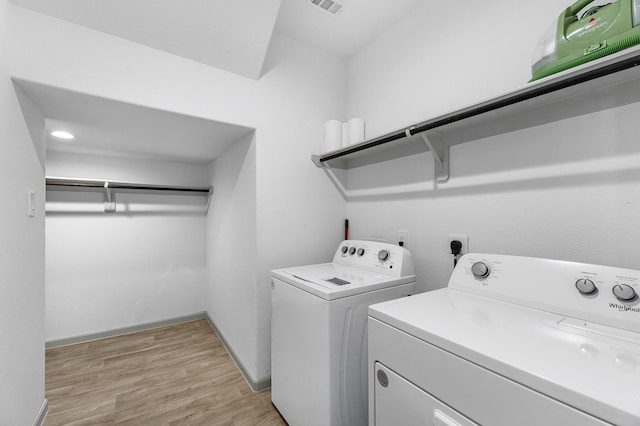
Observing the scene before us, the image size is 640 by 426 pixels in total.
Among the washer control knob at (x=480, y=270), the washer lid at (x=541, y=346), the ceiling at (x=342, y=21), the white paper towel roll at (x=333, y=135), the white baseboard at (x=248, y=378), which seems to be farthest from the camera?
the white paper towel roll at (x=333, y=135)

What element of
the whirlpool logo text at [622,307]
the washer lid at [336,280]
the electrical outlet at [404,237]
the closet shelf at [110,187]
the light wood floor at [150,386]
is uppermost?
the closet shelf at [110,187]

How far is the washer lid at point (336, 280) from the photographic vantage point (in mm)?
1256

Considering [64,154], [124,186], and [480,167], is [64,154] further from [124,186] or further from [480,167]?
[480,167]

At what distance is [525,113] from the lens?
1207 mm

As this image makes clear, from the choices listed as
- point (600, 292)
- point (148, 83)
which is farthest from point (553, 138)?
point (148, 83)

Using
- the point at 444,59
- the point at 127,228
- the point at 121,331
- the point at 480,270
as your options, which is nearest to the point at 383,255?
the point at 480,270

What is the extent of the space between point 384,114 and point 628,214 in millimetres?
1383

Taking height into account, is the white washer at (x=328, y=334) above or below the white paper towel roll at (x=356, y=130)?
below

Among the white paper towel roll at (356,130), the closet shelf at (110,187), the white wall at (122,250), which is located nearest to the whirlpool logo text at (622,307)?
the white paper towel roll at (356,130)

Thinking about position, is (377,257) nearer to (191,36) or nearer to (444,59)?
(444,59)

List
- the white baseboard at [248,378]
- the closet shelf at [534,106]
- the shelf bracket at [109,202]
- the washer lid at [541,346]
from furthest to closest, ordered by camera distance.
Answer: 1. the shelf bracket at [109,202]
2. the white baseboard at [248,378]
3. the closet shelf at [534,106]
4. the washer lid at [541,346]

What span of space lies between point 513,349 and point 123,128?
2437mm

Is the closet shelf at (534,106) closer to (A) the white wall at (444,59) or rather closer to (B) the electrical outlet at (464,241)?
(A) the white wall at (444,59)

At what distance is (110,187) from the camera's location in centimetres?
249
